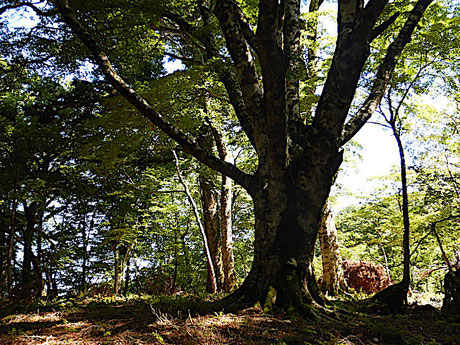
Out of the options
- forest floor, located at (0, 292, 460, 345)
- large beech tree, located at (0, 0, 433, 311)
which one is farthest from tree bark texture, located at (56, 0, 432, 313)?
forest floor, located at (0, 292, 460, 345)

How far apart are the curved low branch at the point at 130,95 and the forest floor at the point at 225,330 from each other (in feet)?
6.59

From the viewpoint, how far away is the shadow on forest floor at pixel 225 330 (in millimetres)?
2487

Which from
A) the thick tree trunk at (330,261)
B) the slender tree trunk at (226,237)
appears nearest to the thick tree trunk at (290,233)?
the thick tree trunk at (330,261)

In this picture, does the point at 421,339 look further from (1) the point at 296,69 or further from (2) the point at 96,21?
(2) the point at 96,21

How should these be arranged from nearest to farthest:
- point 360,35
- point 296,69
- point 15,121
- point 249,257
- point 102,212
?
point 360,35 → point 296,69 → point 15,121 → point 102,212 → point 249,257

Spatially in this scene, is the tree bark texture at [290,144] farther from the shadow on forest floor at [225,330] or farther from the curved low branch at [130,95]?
the shadow on forest floor at [225,330]

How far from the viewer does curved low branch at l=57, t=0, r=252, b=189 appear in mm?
3797

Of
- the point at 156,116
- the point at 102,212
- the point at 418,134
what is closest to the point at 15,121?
the point at 102,212

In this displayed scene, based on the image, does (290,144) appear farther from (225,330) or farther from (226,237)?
(226,237)

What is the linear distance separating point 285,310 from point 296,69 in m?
3.07

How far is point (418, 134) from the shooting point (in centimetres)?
1141

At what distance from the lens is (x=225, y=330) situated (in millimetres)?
2705

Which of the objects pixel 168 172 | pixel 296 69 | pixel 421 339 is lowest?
pixel 421 339

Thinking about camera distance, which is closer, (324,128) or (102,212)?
(324,128)
